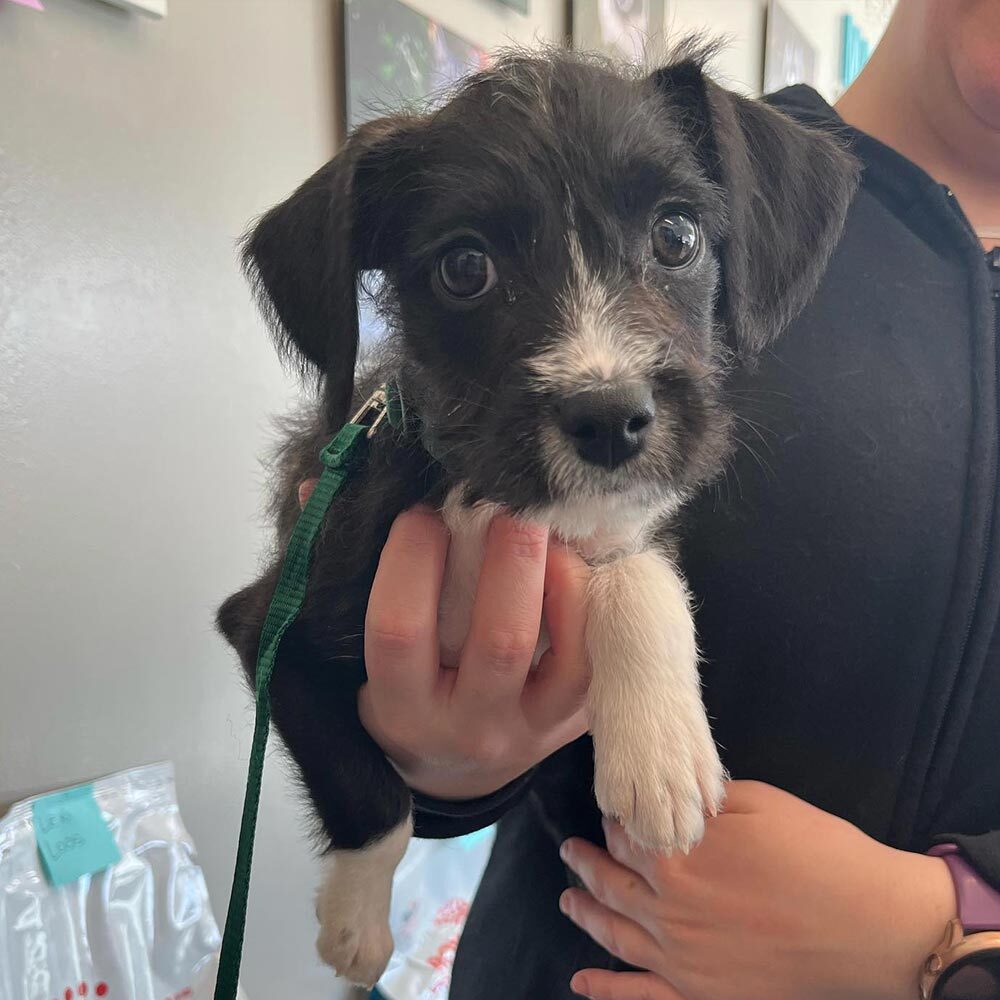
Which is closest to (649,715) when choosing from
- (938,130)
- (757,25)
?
(938,130)

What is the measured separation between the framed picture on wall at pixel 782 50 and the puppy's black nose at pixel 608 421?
3.74m

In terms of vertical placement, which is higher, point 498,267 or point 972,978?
point 498,267

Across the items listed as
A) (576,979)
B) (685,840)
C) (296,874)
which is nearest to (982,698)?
(685,840)

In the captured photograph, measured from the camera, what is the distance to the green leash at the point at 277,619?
3.01 feet

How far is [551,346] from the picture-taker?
922 millimetres

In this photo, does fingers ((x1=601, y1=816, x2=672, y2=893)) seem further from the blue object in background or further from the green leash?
the blue object in background

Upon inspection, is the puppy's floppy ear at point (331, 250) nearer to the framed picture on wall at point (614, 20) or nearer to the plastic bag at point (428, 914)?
the plastic bag at point (428, 914)

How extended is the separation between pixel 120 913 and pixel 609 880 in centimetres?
117

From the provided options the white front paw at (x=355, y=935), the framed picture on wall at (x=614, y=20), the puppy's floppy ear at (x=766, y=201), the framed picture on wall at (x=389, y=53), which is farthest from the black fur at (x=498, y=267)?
the framed picture on wall at (x=614, y=20)

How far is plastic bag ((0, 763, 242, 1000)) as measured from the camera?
1.53 meters

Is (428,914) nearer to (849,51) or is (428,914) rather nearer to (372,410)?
(372,410)

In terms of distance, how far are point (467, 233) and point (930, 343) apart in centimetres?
62

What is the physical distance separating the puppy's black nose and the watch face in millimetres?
628

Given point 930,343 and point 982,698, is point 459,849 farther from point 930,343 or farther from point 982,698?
point 930,343
